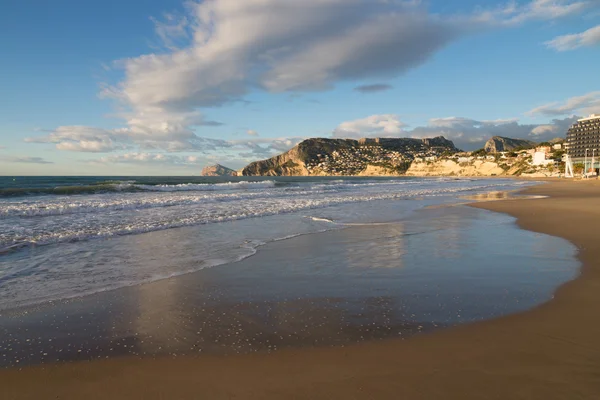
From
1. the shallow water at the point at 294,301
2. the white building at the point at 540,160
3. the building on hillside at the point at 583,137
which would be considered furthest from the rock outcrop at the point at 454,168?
the shallow water at the point at 294,301

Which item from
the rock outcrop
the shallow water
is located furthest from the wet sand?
the rock outcrop

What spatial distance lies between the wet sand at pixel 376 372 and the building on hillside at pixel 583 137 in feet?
492

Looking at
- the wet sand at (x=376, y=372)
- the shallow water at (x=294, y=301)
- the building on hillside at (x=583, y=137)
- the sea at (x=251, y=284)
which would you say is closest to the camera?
the wet sand at (x=376, y=372)

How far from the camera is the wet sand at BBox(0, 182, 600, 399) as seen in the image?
2965mm

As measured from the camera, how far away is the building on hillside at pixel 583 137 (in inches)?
4764

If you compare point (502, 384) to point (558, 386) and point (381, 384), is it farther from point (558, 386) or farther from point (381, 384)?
point (381, 384)

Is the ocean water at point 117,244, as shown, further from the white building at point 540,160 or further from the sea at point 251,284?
the white building at point 540,160

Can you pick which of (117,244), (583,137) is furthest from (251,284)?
(583,137)

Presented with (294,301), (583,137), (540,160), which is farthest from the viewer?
(583,137)

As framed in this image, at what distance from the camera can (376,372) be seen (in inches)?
128

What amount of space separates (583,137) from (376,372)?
160298 mm

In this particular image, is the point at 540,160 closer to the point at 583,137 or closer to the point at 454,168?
the point at 583,137

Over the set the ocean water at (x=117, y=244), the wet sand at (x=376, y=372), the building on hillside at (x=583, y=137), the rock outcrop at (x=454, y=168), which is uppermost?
the building on hillside at (x=583, y=137)

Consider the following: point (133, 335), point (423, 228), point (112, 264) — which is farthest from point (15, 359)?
point (423, 228)
